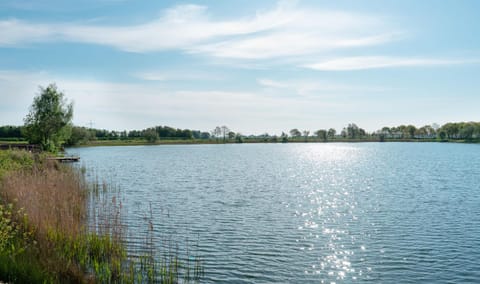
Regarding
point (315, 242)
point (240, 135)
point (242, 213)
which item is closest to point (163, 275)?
point (315, 242)

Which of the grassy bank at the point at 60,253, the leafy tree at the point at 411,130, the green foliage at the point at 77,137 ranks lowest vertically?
the grassy bank at the point at 60,253

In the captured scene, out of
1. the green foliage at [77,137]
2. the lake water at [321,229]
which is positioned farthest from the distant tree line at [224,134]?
the lake water at [321,229]

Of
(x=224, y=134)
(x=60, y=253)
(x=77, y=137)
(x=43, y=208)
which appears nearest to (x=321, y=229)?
(x=60, y=253)

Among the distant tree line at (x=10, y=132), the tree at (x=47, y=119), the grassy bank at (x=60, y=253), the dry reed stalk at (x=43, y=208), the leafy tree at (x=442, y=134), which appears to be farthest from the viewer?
the leafy tree at (x=442, y=134)

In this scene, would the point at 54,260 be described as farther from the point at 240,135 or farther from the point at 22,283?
the point at 240,135

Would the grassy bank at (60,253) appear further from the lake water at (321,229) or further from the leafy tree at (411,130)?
the leafy tree at (411,130)

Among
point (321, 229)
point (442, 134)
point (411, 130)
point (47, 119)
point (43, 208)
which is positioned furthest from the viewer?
point (411, 130)

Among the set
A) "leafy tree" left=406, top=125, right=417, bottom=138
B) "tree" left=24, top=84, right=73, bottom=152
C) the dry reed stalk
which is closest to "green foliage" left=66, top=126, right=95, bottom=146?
"tree" left=24, top=84, right=73, bottom=152

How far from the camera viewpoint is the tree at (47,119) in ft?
159

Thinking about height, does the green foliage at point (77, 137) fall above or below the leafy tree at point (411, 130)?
below

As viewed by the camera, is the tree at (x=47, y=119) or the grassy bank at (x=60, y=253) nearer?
the grassy bank at (x=60, y=253)

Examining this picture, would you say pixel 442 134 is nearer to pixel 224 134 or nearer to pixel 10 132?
pixel 224 134

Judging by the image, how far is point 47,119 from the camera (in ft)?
159

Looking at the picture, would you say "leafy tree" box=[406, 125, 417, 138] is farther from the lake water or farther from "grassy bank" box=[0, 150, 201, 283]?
"grassy bank" box=[0, 150, 201, 283]
